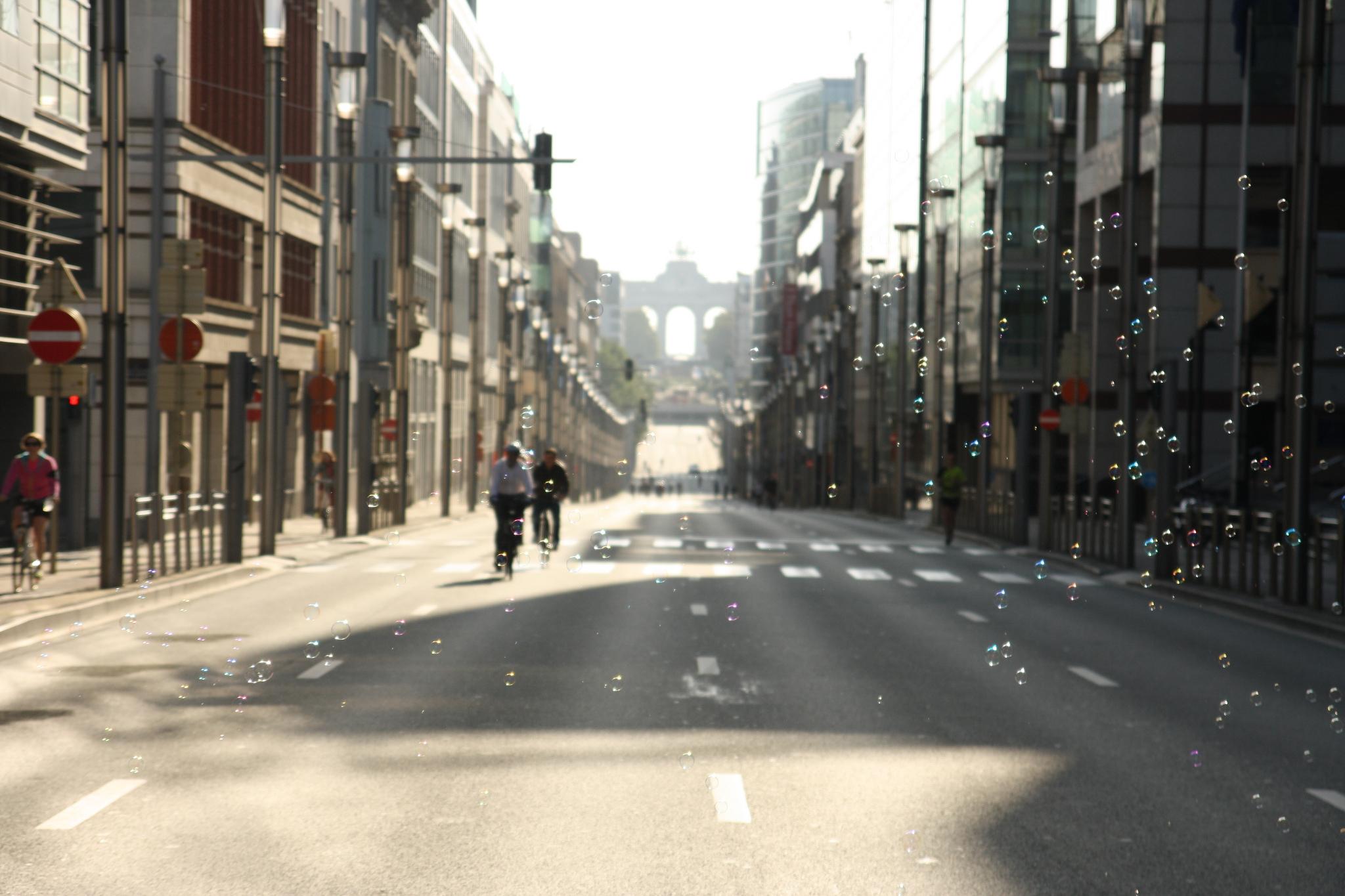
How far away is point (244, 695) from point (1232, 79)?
4246cm

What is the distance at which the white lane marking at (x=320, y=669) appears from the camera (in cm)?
1354

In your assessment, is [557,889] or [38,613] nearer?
[557,889]

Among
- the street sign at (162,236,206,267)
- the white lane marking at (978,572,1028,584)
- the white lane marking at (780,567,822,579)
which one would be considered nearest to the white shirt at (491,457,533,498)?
the white lane marking at (780,567,822,579)

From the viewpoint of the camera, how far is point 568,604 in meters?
20.6

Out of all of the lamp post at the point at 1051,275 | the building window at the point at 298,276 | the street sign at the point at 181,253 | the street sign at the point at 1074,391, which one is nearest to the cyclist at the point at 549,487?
the street sign at the point at 181,253

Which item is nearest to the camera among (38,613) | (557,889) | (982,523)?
(557,889)

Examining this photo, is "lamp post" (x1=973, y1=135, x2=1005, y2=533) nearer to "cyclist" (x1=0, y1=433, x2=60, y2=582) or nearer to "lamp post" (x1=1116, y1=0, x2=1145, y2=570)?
"lamp post" (x1=1116, y1=0, x2=1145, y2=570)

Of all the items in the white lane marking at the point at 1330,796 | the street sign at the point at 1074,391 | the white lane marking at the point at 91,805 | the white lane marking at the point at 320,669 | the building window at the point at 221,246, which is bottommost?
Answer: the white lane marking at the point at 320,669

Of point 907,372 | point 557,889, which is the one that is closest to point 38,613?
point 557,889

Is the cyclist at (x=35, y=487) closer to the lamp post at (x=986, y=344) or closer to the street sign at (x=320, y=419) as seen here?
the street sign at (x=320, y=419)

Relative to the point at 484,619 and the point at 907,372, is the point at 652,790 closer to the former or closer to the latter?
the point at 484,619

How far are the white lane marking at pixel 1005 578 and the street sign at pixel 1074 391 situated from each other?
21.4ft

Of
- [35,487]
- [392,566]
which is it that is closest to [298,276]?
[392,566]

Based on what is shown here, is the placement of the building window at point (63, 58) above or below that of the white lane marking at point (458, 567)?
above
